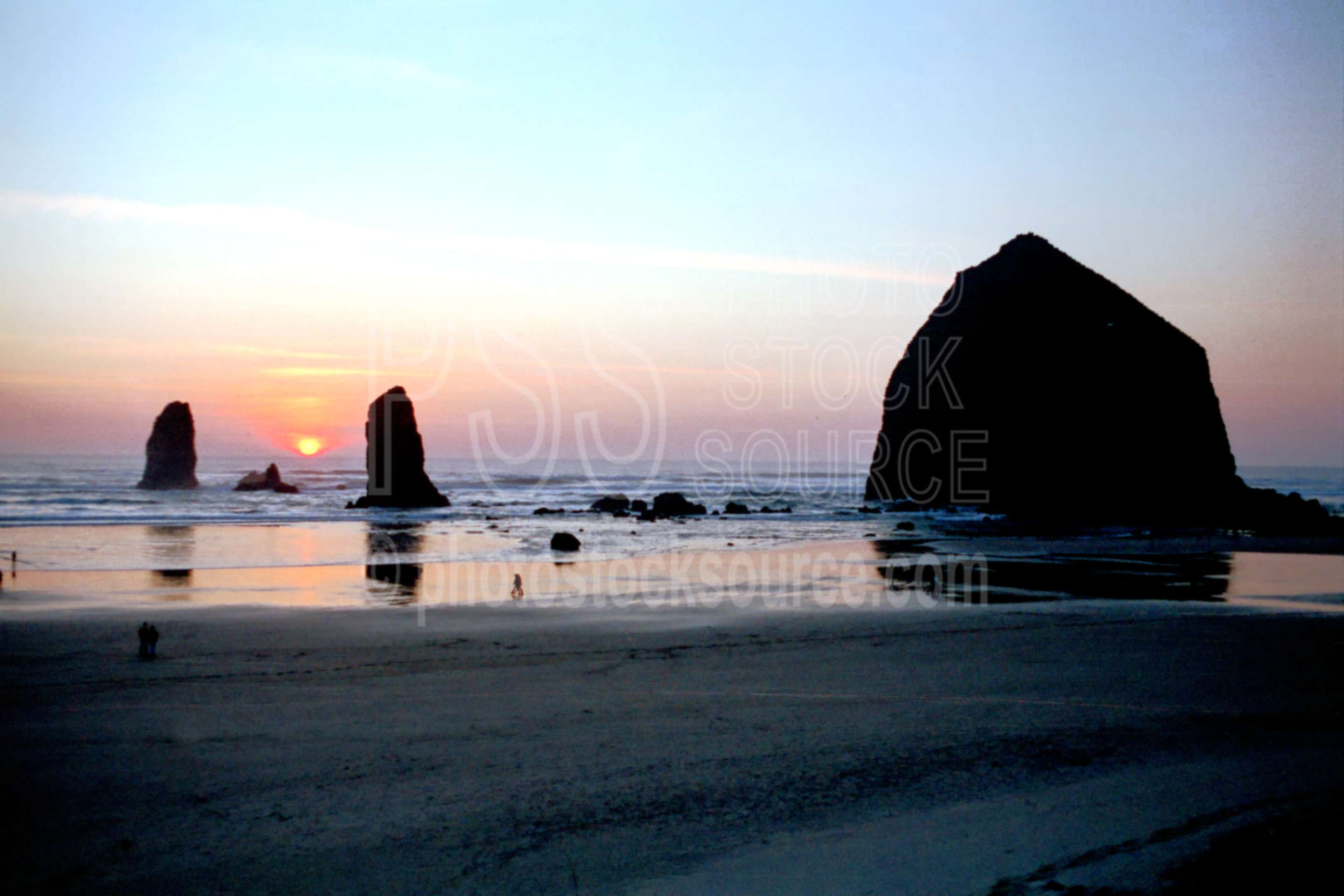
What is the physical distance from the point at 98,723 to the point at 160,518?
34147mm

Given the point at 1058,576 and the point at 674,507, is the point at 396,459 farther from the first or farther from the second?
the point at 1058,576

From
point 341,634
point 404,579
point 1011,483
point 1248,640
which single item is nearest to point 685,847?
point 341,634

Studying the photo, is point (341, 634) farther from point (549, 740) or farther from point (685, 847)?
point (685, 847)

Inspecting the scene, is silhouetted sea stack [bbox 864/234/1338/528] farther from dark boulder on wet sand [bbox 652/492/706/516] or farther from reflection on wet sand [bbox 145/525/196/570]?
reflection on wet sand [bbox 145/525/196/570]

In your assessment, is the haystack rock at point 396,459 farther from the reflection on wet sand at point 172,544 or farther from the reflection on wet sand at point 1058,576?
the reflection on wet sand at point 1058,576

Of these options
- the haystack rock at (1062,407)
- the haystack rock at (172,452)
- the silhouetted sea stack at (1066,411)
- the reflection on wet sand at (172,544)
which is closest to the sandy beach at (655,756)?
the reflection on wet sand at (172,544)

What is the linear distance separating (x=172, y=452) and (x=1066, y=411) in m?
65.8

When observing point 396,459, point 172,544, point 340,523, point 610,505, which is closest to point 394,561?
point 172,544

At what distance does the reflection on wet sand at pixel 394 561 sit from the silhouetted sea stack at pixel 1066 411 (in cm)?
3315

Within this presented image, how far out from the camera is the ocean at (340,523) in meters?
25.1

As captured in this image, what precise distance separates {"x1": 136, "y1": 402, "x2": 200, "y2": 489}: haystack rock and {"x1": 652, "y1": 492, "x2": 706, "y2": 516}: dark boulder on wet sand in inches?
1652

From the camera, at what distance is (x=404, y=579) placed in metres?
19.7

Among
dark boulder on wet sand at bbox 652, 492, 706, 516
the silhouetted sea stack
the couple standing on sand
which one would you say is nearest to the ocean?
dark boulder on wet sand at bbox 652, 492, 706, 516

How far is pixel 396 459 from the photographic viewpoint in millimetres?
50562
